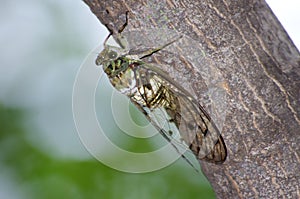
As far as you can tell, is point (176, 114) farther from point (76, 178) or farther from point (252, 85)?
point (76, 178)

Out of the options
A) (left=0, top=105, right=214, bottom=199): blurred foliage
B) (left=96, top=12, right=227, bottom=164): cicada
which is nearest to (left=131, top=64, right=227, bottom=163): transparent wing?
(left=96, top=12, right=227, bottom=164): cicada

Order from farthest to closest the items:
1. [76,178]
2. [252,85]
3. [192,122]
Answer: [76,178]
[192,122]
[252,85]

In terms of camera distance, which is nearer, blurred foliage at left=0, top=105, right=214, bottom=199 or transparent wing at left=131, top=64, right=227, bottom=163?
transparent wing at left=131, top=64, right=227, bottom=163

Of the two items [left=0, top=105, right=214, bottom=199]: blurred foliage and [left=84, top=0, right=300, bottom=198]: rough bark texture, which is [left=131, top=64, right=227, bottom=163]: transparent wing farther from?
[left=0, top=105, right=214, bottom=199]: blurred foliage

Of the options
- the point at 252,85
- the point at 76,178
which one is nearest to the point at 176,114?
the point at 252,85

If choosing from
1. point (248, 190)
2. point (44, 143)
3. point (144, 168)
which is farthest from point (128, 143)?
point (248, 190)
